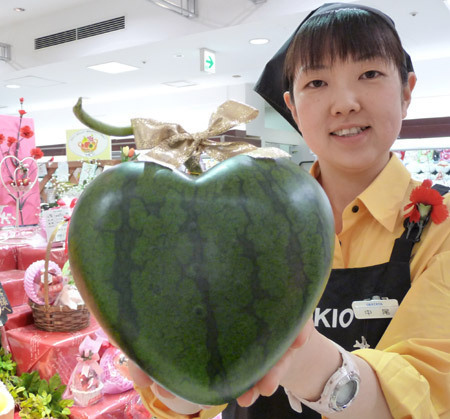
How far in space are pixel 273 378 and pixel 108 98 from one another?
38.6ft

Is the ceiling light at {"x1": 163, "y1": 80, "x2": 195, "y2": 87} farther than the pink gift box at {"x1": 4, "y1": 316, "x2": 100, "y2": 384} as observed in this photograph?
Yes

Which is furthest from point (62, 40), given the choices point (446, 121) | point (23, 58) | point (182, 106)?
point (446, 121)

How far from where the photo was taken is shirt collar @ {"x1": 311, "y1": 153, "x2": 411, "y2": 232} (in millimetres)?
1015

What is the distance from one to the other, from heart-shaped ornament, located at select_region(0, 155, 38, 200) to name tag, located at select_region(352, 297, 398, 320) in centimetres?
214

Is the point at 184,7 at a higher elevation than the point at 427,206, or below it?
higher

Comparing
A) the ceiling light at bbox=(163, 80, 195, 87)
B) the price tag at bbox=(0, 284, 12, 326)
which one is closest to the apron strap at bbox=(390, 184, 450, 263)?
the price tag at bbox=(0, 284, 12, 326)

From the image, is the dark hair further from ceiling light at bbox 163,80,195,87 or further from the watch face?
ceiling light at bbox 163,80,195,87

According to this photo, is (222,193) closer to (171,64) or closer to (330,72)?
(330,72)

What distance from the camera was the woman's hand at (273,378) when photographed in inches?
24.0

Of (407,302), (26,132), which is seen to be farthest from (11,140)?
(407,302)

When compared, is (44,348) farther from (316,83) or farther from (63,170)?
(63,170)

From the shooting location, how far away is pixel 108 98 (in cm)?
1166

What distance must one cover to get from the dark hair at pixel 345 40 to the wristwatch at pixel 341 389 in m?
0.56

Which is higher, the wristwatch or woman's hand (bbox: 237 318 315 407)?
woman's hand (bbox: 237 318 315 407)
